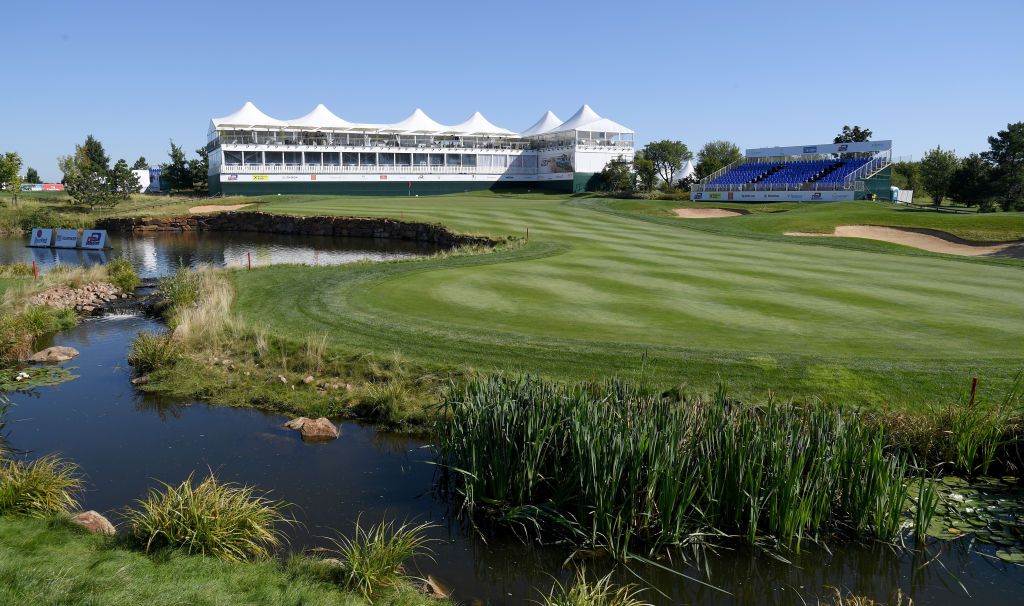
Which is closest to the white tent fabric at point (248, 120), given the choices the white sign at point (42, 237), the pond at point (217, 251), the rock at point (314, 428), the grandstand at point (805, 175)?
the pond at point (217, 251)

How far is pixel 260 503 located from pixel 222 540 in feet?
4.95

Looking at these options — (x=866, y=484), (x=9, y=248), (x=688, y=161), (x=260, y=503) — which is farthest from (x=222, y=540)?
(x=688, y=161)

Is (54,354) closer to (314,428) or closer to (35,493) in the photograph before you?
(314,428)

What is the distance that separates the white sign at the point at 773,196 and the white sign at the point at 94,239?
4585 cm

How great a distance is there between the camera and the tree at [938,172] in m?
74.0

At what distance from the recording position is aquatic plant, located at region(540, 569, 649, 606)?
6.83m

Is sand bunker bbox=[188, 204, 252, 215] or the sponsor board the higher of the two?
sand bunker bbox=[188, 204, 252, 215]

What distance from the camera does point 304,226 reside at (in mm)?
52625

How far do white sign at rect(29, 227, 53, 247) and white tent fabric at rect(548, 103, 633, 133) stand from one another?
65.8 meters

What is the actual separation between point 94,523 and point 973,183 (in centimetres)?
7327

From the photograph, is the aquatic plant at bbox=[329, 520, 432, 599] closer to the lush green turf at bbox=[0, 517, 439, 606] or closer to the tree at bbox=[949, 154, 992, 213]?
the lush green turf at bbox=[0, 517, 439, 606]

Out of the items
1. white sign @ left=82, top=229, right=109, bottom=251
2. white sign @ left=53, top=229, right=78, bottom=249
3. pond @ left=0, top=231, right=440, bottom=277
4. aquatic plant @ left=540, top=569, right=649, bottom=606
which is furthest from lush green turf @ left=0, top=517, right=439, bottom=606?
white sign @ left=53, top=229, right=78, bottom=249

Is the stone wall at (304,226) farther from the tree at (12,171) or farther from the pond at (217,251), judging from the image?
the tree at (12,171)

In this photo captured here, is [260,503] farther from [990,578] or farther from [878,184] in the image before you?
[878,184]
